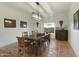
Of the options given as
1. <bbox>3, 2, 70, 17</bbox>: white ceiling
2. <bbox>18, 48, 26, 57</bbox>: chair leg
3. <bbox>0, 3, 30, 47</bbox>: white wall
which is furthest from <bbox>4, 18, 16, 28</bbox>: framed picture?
<bbox>18, 48, 26, 57</bbox>: chair leg

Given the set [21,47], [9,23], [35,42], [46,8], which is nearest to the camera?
[9,23]

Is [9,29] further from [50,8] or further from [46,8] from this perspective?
[50,8]

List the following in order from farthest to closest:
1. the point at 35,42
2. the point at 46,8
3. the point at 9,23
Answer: the point at 46,8
the point at 35,42
the point at 9,23

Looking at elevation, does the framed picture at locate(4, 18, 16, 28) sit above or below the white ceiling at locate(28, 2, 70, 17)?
below

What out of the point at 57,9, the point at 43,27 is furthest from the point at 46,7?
the point at 43,27

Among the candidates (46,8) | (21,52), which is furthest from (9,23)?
(46,8)

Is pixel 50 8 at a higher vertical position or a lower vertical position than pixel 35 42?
higher

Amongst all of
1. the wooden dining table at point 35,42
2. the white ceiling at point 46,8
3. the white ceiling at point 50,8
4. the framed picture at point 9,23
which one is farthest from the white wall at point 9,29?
the white ceiling at point 50,8

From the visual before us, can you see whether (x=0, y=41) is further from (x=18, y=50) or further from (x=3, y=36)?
(x=18, y=50)

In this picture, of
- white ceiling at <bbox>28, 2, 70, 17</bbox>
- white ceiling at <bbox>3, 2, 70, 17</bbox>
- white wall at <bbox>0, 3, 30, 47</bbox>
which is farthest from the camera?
white ceiling at <bbox>28, 2, 70, 17</bbox>

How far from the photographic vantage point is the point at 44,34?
3.93 meters

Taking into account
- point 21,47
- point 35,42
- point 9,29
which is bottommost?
point 21,47

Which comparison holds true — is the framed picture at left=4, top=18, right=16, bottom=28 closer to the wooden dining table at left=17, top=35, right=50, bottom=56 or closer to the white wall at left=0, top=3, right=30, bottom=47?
the white wall at left=0, top=3, right=30, bottom=47

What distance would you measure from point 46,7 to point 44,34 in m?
0.95
